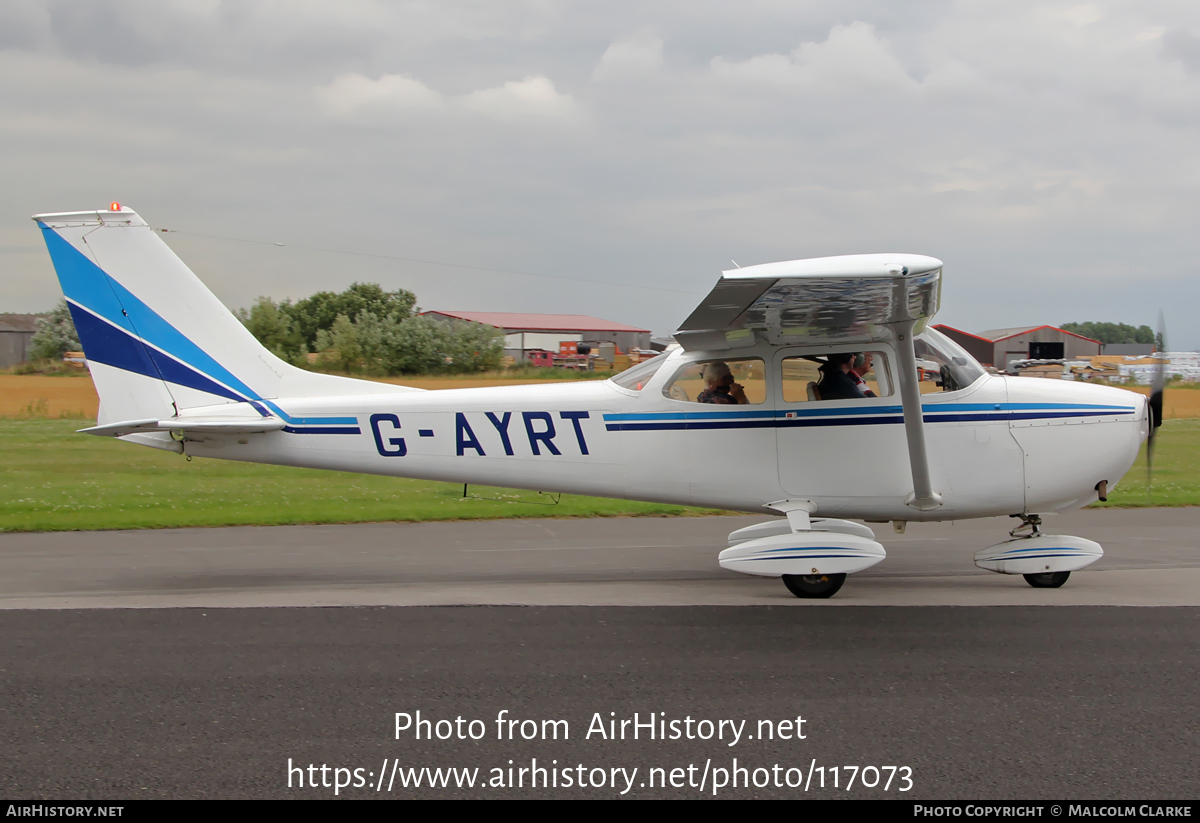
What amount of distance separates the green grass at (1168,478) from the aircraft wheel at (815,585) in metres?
5.31

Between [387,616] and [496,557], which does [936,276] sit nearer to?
[387,616]

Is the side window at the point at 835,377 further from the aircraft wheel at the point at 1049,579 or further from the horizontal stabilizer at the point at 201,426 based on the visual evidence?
the horizontal stabilizer at the point at 201,426

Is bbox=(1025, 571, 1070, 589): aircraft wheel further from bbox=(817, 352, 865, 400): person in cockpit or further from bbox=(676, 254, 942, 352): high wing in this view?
bbox=(676, 254, 942, 352): high wing

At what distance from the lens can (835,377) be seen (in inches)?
276

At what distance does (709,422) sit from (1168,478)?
10.9m

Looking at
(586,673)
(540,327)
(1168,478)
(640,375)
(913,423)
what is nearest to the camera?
(586,673)

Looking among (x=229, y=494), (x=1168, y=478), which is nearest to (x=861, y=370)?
(x=229, y=494)

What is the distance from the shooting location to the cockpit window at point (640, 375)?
7324 millimetres

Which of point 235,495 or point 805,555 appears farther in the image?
point 235,495

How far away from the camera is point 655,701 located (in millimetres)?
4488

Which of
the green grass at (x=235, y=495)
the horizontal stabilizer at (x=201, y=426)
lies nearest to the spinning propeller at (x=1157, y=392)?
the green grass at (x=235, y=495)

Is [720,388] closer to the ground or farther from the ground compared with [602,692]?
farther from the ground

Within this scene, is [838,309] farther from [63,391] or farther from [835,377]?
[63,391]

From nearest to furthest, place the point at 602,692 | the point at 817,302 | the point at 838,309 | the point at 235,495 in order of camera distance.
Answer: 1. the point at 602,692
2. the point at 817,302
3. the point at 838,309
4. the point at 235,495
